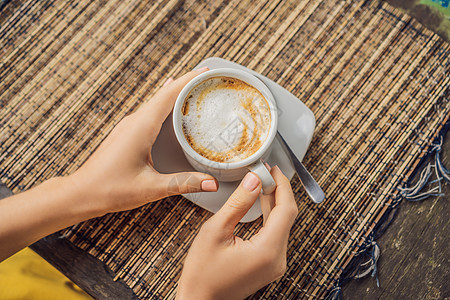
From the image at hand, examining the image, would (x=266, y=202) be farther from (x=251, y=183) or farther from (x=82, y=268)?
(x=82, y=268)

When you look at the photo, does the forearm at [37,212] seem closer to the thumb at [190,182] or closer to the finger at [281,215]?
the thumb at [190,182]

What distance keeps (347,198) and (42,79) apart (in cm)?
65

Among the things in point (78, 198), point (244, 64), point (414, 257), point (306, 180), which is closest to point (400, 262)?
point (414, 257)

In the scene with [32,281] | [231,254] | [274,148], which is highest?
→ [274,148]

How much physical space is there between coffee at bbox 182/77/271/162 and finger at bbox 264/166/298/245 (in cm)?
8

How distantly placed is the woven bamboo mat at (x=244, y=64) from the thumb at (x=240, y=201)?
13cm

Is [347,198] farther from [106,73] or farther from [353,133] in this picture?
[106,73]

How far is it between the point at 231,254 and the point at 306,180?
0.19 m

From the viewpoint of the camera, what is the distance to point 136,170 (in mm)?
557

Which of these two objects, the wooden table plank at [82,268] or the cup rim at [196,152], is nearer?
the cup rim at [196,152]

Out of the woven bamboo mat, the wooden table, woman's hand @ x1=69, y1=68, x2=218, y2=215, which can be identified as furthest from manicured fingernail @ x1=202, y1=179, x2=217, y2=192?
the wooden table

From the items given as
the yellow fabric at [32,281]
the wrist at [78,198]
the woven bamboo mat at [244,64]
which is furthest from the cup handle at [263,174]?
the yellow fabric at [32,281]

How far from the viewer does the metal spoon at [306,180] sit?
58 centimetres

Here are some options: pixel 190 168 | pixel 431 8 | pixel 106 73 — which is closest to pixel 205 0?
pixel 106 73
